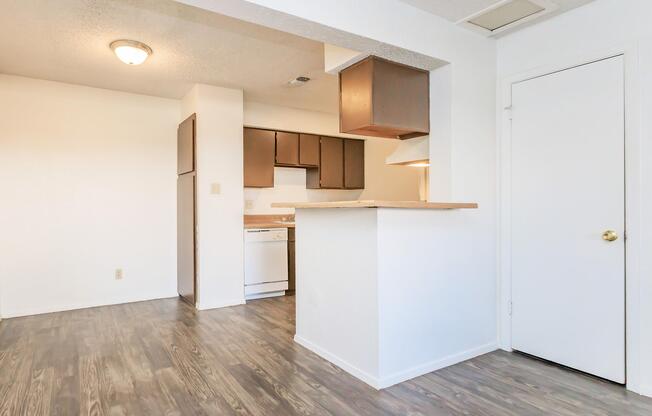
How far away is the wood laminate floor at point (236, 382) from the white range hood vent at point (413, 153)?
4.78 feet

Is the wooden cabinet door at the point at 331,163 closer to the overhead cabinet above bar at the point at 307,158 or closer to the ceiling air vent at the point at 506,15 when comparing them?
the overhead cabinet above bar at the point at 307,158

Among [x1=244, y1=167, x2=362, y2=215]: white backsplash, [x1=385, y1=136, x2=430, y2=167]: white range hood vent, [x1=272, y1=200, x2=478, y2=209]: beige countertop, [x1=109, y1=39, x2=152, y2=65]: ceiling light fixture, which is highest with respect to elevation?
[x1=109, y1=39, x2=152, y2=65]: ceiling light fixture

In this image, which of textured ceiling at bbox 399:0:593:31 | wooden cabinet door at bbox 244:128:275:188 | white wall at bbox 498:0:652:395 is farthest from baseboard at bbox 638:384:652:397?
wooden cabinet door at bbox 244:128:275:188

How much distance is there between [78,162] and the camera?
4168mm

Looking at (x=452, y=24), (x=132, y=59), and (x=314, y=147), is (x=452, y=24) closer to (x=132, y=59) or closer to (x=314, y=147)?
(x=132, y=59)

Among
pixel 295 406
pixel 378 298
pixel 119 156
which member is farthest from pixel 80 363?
pixel 119 156

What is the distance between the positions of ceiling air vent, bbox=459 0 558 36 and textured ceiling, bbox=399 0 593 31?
4cm

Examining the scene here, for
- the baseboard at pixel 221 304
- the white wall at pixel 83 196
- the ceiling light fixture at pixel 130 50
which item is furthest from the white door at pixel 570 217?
the white wall at pixel 83 196

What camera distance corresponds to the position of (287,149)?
512 cm

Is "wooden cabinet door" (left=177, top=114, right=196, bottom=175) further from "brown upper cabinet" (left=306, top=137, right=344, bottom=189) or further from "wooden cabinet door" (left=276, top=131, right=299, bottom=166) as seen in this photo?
"brown upper cabinet" (left=306, top=137, right=344, bottom=189)

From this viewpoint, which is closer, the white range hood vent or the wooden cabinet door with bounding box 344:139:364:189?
the white range hood vent

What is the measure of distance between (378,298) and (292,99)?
314cm

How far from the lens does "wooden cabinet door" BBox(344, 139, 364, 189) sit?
564cm

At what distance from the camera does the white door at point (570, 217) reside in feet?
7.78
